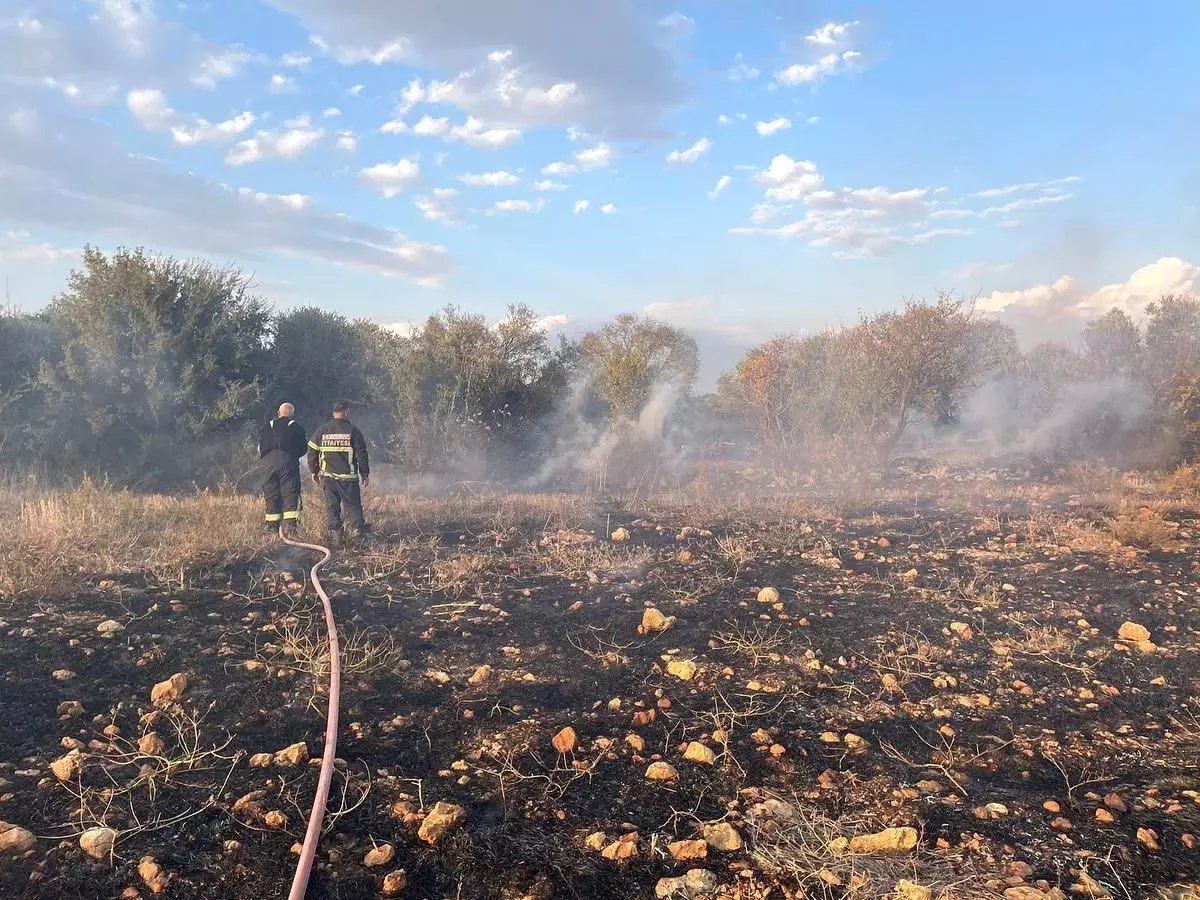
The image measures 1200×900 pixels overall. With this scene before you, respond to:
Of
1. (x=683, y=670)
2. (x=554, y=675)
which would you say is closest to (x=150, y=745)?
(x=554, y=675)

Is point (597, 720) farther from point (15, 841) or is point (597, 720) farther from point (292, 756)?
point (15, 841)

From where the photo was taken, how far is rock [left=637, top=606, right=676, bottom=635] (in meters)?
4.88

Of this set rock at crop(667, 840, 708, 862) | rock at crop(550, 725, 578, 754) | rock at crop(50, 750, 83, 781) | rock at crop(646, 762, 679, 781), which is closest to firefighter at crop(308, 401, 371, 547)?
rock at crop(50, 750, 83, 781)

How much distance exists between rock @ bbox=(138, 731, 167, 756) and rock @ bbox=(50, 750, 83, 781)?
0.72 ft

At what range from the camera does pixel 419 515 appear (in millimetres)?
9039

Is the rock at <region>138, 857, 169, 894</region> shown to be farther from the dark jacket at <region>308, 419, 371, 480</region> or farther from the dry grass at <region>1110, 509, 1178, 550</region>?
the dry grass at <region>1110, 509, 1178, 550</region>

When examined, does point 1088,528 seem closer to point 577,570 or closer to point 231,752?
point 577,570

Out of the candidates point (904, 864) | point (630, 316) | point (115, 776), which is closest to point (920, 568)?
point (904, 864)

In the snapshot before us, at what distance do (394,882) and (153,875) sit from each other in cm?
81

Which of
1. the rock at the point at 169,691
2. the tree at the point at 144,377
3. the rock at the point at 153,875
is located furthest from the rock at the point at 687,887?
the tree at the point at 144,377

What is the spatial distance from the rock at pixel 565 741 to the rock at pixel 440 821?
2.03 ft

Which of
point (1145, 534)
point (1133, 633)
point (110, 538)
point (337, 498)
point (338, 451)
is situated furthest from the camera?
point (337, 498)

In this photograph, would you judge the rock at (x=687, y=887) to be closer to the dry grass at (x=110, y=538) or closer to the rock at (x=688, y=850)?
the rock at (x=688, y=850)

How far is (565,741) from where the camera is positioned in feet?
10.6
